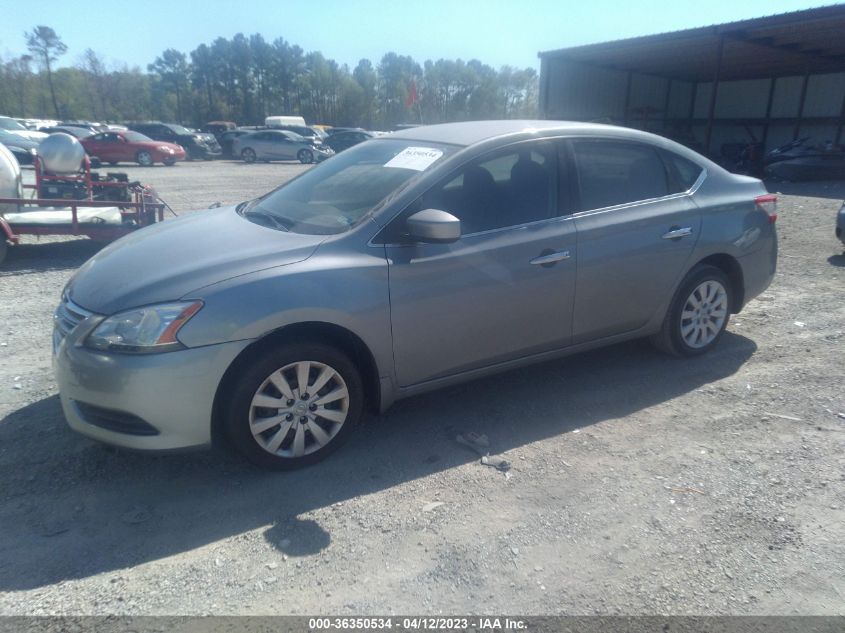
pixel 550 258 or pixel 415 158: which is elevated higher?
pixel 415 158

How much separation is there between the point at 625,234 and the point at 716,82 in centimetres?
1978

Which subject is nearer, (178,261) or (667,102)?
(178,261)

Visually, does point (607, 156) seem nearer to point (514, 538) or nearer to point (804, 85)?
point (514, 538)

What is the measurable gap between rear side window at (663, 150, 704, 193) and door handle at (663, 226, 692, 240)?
323 millimetres

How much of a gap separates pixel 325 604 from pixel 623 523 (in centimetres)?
146

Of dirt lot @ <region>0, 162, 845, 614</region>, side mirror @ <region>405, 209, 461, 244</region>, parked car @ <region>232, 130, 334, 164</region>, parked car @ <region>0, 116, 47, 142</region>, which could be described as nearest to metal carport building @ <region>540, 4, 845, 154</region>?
parked car @ <region>232, 130, 334, 164</region>

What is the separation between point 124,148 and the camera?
90.2 ft

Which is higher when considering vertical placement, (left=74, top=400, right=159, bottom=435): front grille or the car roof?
the car roof

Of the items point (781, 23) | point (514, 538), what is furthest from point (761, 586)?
point (781, 23)

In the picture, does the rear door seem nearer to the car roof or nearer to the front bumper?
the car roof

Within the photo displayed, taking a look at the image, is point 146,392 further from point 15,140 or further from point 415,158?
point 15,140

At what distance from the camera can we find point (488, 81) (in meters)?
62.2

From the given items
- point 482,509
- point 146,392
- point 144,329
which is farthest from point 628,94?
point 146,392

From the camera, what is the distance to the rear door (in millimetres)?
4188
